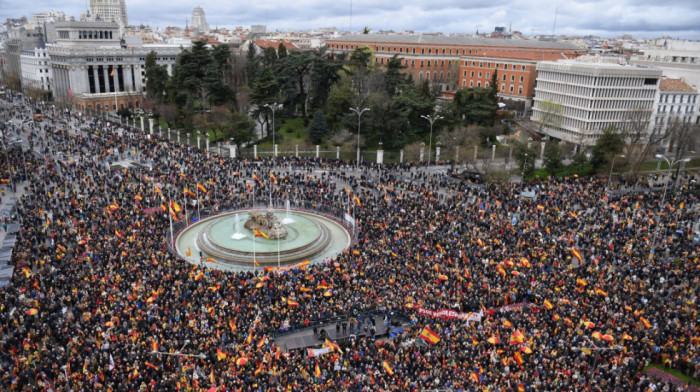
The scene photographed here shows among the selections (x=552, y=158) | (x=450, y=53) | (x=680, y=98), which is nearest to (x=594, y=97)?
(x=680, y=98)

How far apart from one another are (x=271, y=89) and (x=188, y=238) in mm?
28870

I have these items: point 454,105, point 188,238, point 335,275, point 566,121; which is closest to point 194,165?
point 188,238

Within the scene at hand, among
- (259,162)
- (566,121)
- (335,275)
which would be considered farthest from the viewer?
(566,121)

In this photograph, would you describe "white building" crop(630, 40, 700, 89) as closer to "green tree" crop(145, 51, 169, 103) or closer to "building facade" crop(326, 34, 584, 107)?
"building facade" crop(326, 34, 584, 107)

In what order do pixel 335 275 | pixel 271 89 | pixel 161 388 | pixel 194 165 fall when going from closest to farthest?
pixel 161 388 < pixel 335 275 < pixel 194 165 < pixel 271 89

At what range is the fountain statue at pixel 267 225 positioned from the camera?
31.2 metres

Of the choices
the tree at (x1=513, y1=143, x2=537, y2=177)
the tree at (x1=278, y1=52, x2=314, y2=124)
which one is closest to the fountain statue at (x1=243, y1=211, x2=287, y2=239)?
the tree at (x1=513, y1=143, x2=537, y2=177)

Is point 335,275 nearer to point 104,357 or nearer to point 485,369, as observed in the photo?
point 485,369

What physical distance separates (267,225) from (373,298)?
1025 centimetres

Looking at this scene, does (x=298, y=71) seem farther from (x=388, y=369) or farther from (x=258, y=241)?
(x=388, y=369)

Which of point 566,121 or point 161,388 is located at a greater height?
point 566,121

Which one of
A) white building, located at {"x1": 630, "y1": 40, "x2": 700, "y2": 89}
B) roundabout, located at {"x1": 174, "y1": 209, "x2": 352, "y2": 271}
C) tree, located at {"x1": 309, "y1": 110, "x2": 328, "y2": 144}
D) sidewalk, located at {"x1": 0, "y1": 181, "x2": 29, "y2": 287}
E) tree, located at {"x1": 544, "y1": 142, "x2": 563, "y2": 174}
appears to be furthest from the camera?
white building, located at {"x1": 630, "y1": 40, "x2": 700, "y2": 89}

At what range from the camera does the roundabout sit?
96.6 ft

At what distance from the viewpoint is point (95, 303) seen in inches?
890
